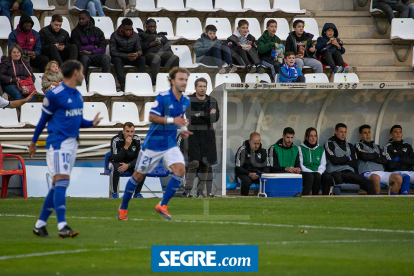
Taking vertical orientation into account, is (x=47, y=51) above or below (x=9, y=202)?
above

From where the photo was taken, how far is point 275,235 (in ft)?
21.2

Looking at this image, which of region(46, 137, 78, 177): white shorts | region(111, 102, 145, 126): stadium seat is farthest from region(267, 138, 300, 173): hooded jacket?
region(46, 137, 78, 177): white shorts

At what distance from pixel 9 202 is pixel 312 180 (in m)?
6.24

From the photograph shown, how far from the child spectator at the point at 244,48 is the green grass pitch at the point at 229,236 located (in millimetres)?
5605

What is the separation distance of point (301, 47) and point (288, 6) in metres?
3.07

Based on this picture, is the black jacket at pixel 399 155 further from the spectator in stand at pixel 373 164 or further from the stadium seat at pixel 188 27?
the stadium seat at pixel 188 27

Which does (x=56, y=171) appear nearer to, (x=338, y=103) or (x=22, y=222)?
(x=22, y=222)

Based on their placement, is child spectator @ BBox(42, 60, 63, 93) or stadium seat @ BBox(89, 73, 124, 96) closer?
child spectator @ BBox(42, 60, 63, 93)

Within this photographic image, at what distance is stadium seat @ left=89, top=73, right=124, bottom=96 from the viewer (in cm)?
1450

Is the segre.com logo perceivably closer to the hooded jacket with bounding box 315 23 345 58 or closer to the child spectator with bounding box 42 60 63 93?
the child spectator with bounding box 42 60 63 93

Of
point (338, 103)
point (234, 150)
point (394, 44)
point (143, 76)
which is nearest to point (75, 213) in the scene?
point (234, 150)

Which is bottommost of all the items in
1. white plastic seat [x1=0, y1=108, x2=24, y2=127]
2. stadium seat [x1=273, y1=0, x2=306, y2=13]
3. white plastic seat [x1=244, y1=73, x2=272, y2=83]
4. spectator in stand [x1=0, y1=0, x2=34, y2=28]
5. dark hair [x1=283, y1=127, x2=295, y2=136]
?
dark hair [x1=283, y1=127, x2=295, y2=136]

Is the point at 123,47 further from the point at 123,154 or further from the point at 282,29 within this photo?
the point at 282,29

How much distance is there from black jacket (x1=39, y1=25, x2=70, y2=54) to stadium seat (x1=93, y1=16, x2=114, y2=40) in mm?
1540
